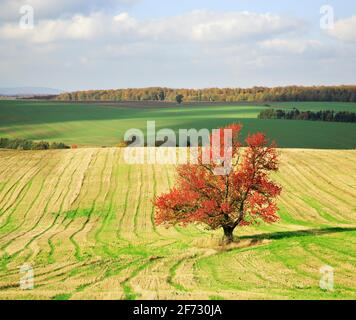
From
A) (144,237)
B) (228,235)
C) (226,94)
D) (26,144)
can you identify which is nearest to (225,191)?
(228,235)

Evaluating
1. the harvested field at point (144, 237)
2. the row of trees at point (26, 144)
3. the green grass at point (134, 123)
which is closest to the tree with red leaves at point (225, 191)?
the harvested field at point (144, 237)

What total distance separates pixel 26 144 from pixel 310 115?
225 feet

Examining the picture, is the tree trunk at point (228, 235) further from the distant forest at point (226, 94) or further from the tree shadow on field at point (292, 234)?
the distant forest at point (226, 94)

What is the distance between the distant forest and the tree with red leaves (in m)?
131

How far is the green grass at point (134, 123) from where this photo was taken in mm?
101500

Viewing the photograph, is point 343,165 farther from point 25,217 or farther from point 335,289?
point 335,289

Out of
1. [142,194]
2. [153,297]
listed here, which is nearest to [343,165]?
[142,194]

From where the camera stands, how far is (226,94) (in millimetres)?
182875

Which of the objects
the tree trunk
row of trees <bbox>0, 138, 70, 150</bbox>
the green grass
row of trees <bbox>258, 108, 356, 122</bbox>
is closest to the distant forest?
the green grass

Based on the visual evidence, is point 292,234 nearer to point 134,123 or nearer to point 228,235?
point 228,235

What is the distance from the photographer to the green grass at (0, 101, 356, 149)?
333ft

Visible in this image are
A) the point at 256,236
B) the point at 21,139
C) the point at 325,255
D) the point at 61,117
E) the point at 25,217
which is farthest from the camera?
the point at 61,117

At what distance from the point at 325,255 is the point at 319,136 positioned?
75748mm
